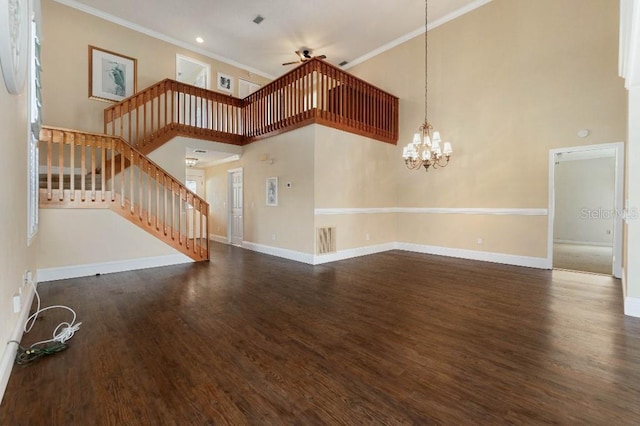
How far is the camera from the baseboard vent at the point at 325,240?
19.0ft

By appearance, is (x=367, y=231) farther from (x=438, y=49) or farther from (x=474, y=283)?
(x=438, y=49)

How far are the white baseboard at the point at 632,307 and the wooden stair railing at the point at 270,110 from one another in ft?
16.7

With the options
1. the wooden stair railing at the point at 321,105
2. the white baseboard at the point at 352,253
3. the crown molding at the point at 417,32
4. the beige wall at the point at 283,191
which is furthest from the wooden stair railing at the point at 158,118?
the crown molding at the point at 417,32

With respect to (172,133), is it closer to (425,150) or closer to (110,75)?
(110,75)

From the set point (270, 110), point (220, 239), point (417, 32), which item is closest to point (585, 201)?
point (417, 32)

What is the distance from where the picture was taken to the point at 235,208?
8148 mm

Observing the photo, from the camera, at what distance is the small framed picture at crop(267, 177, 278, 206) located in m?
6.52

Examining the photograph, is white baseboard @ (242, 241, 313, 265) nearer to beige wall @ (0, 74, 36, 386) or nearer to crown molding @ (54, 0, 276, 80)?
beige wall @ (0, 74, 36, 386)

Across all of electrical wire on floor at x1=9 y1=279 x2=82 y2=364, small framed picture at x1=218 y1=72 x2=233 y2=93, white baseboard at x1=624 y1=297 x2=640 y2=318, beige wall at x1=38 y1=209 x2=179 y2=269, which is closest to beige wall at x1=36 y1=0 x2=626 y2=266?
small framed picture at x1=218 y1=72 x2=233 y2=93

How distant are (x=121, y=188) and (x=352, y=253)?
4.79 meters

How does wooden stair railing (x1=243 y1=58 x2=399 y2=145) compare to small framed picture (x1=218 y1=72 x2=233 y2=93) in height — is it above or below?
below

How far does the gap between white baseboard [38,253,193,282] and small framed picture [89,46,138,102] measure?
4.18 m

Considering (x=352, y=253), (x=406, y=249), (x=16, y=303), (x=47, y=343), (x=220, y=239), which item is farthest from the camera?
(x=220, y=239)

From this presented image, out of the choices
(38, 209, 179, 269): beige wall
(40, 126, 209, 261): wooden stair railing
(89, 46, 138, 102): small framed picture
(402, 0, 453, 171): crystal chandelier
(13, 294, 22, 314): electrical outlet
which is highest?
Answer: (89, 46, 138, 102): small framed picture
